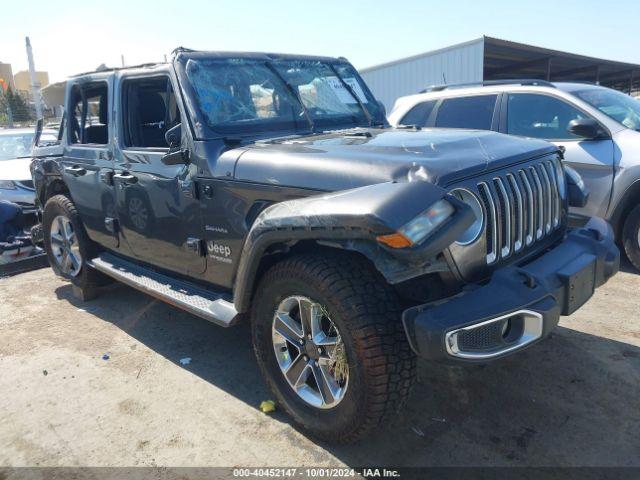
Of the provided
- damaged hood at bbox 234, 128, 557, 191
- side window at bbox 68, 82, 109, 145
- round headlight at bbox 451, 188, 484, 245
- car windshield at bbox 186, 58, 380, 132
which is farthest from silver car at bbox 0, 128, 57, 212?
round headlight at bbox 451, 188, 484, 245

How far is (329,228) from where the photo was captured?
2.29 m

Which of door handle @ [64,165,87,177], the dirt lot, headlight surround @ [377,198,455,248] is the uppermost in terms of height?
headlight surround @ [377,198,455,248]

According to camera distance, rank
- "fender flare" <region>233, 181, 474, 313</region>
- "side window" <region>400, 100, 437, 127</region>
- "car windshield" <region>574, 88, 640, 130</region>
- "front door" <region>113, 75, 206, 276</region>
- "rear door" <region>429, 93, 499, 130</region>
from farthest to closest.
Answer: "side window" <region>400, 100, 437, 127</region> < "rear door" <region>429, 93, 499, 130</region> < "car windshield" <region>574, 88, 640, 130</region> < "front door" <region>113, 75, 206, 276</region> < "fender flare" <region>233, 181, 474, 313</region>

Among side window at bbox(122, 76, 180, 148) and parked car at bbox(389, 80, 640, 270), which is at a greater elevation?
side window at bbox(122, 76, 180, 148)

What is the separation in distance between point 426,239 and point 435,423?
4.13 ft

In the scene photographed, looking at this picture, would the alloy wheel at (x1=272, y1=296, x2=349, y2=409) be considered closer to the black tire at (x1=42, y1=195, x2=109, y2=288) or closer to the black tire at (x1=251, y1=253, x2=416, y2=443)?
the black tire at (x1=251, y1=253, x2=416, y2=443)

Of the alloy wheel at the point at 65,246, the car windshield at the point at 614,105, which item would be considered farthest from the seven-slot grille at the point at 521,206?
the alloy wheel at the point at 65,246

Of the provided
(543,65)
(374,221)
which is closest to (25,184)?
(374,221)

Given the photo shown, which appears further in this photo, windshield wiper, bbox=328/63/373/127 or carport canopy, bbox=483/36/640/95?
carport canopy, bbox=483/36/640/95

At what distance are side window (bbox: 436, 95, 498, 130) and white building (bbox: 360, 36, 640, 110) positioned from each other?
20.3 ft

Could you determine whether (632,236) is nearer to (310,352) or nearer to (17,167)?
(310,352)

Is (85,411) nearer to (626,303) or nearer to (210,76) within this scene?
(210,76)

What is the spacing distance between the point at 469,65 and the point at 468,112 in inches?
379

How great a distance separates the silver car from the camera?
748 cm
